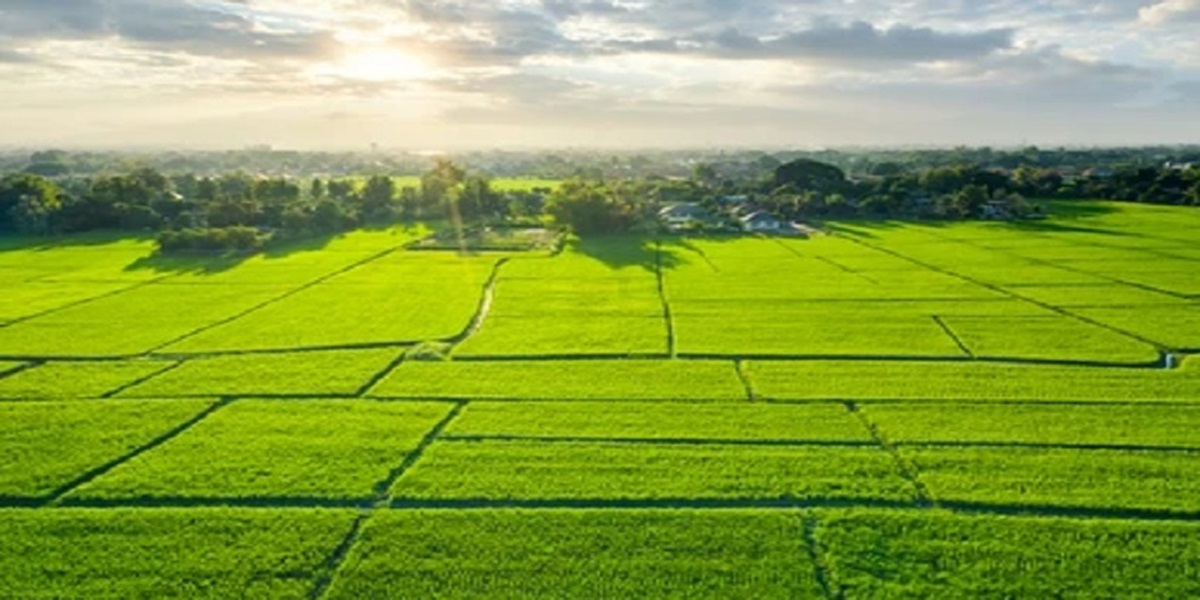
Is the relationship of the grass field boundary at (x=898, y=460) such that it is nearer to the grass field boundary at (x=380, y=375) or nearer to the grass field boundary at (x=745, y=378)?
the grass field boundary at (x=745, y=378)

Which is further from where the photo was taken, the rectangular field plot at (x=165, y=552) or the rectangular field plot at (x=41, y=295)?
the rectangular field plot at (x=41, y=295)

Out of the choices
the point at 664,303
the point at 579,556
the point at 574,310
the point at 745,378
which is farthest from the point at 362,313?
the point at 579,556

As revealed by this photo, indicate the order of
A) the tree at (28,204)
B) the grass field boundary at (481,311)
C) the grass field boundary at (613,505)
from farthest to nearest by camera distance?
1. the tree at (28,204)
2. the grass field boundary at (481,311)
3. the grass field boundary at (613,505)

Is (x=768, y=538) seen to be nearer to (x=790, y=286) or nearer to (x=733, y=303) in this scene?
(x=733, y=303)

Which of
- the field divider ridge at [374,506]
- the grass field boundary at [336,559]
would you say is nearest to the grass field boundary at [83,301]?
the field divider ridge at [374,506]

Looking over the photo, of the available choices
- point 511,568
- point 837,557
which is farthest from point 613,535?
point 837,557

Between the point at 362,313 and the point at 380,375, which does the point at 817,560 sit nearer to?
the point at 380,375

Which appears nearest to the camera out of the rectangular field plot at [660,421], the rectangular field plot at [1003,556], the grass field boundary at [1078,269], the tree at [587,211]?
the rectangular field plot at [1003,556]
